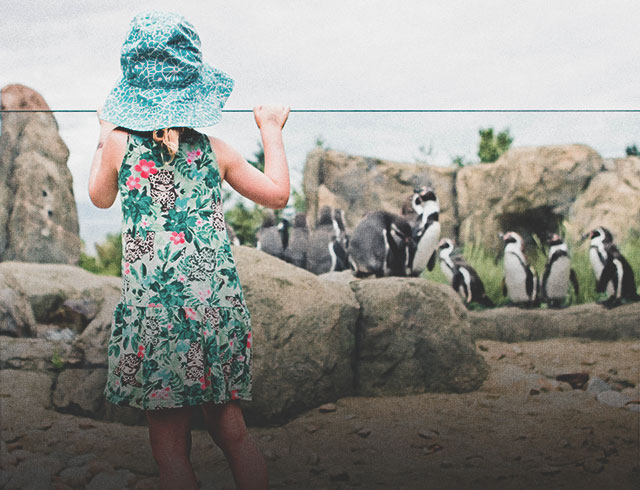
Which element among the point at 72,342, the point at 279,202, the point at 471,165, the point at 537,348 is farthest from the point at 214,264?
the point at 471,165

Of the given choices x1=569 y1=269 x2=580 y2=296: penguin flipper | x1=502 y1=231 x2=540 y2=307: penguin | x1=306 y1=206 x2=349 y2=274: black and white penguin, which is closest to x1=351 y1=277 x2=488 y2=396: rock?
x1=502 y1=231 x2=540 y2=307: penguin

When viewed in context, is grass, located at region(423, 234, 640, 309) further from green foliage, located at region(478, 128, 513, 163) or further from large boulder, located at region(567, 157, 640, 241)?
green foliage, located at region(478, 128, 513, 163)

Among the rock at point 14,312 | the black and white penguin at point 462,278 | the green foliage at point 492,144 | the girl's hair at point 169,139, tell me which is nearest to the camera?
the girl's hair at point 169,139

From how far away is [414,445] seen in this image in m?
2.12

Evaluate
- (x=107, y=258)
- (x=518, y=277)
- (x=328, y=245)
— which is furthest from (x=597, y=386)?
(x=107, y=258)

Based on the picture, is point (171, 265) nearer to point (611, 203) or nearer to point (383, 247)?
point (383, 247)

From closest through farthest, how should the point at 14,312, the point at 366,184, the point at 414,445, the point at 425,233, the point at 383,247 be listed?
the point at 414,445 → the point at 14,312 → the point at 383,247 → the point at 425,233 → the point at 366,184

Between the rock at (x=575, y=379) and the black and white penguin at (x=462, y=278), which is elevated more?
the black and white penguin at (x=462, y=278)

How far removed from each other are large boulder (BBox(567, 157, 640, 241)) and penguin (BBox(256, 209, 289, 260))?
2.16 meters

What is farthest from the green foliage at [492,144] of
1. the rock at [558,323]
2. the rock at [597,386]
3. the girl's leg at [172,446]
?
the girl's leg at [172,446]

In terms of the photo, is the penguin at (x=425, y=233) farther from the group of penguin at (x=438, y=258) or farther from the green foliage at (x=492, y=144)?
the green foliage at (x=492, y=144)

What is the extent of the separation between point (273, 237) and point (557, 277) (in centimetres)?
218

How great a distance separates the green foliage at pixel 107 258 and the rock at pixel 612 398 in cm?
339

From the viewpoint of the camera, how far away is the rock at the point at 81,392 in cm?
245
